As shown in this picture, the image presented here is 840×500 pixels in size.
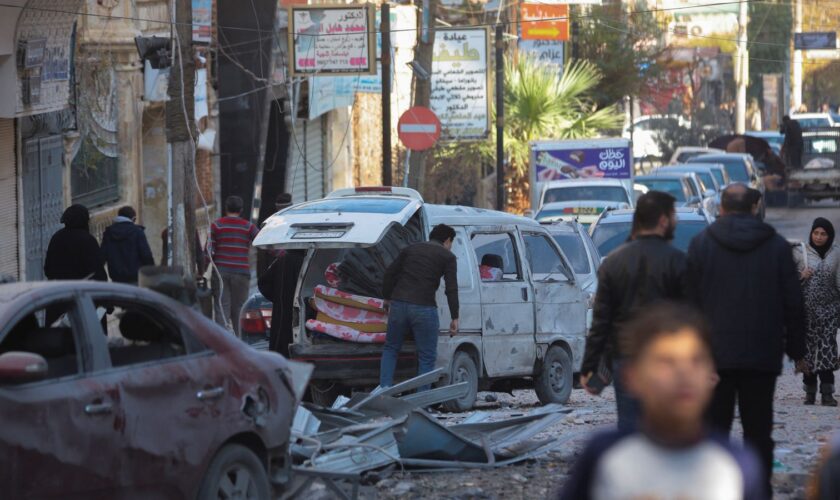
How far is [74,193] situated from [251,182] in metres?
9.74

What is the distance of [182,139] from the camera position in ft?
58.0

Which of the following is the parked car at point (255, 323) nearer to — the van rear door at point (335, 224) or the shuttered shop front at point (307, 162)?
the van rear door at point (335, 224)

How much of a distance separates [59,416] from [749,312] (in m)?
3.31

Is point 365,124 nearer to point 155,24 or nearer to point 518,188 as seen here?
point 518,188

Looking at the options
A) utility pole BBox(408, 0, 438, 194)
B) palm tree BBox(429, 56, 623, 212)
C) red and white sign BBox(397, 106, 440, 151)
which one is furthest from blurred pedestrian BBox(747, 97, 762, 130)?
red and white sign BBox(397, 106, 440, 151)

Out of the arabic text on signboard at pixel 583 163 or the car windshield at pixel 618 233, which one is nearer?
the car windshield at pixel 618 233

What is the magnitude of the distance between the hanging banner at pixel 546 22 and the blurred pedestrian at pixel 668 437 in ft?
106

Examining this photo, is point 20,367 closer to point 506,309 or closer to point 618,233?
point 506,309

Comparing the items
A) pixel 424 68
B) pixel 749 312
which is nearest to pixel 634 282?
pixel 749 312

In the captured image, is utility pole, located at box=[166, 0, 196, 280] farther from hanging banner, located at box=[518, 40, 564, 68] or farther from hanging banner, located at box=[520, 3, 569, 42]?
hanging banner, located at box=[518, 40, 564, 68]

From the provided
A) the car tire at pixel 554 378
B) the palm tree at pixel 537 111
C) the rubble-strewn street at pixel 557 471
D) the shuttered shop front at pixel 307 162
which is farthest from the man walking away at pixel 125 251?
the palm tree at pixel 537 111

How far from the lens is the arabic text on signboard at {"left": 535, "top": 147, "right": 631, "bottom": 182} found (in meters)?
30.5

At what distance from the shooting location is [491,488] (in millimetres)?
8906

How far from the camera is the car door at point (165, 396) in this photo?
649 centimetres
